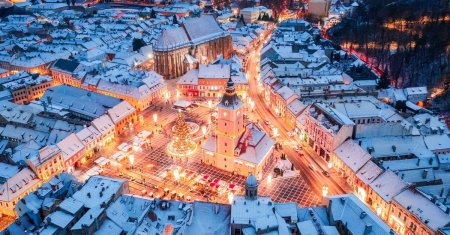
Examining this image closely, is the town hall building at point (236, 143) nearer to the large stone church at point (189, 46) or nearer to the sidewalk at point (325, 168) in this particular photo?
the sidewalk at point (325, 168)

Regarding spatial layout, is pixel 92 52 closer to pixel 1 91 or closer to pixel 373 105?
pixel 1 91

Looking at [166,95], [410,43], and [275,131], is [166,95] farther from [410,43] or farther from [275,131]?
[410,43]

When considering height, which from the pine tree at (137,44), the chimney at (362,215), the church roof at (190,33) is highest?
the church roof at (190,33)

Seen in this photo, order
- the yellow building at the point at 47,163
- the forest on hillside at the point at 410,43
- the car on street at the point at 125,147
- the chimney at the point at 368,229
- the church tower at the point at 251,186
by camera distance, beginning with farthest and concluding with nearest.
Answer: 1. the forest on hillside at the point at 410,43
2. the car on street at the point at 125,147
3. the yellow building at the point at 47,163
4. the church tower at the point at 251,186
5. the chimney at the point at 368,229

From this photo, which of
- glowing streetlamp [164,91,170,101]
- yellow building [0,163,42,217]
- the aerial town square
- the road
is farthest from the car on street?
the road

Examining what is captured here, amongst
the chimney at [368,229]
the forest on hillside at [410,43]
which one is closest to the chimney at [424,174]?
the chimney at [368,229]

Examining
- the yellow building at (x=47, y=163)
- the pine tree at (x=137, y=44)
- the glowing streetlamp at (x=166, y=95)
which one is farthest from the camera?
the pine tree at (x=137, y=44)

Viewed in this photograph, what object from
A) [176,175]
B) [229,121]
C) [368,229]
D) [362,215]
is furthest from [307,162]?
[368,229]
